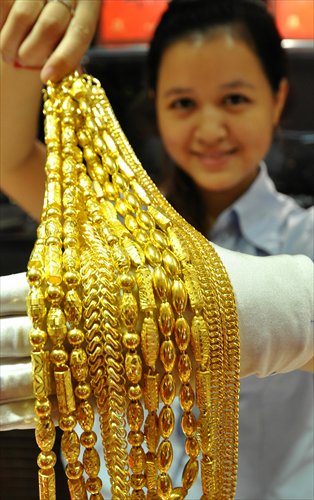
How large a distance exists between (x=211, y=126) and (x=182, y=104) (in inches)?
2.4

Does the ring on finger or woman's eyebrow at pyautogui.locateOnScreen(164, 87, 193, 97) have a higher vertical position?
the ring on finger

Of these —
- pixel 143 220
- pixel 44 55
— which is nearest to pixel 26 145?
pixel 44 55

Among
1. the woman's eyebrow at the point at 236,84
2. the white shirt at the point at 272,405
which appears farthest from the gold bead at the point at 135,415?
the woman's eyebrow at the point at 236,84

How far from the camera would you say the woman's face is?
2.39 ft

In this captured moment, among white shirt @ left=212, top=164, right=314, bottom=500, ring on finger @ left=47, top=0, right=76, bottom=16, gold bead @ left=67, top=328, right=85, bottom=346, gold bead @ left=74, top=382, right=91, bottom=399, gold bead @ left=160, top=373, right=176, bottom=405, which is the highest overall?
ring on finger @ left=47, top=0, right=76, bottom=16

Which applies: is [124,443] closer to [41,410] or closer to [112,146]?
[41,410]

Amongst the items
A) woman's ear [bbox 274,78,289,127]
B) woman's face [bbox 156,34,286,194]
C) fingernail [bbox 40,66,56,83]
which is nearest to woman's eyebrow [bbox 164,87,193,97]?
woman's face [bbox 156,34,286,194]

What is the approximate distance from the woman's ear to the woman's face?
29 mm

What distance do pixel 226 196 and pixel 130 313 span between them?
0.51 m

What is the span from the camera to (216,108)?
28.9 inches

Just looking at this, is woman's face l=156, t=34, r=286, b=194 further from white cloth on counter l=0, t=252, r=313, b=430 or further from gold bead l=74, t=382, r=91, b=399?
gold bead l=74, t=382, r=91, b=399

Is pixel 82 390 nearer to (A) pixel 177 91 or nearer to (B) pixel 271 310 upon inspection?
(B) pixel 271 310

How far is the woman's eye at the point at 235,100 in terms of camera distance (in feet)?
2.42

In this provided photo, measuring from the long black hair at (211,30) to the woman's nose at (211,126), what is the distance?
10cm
